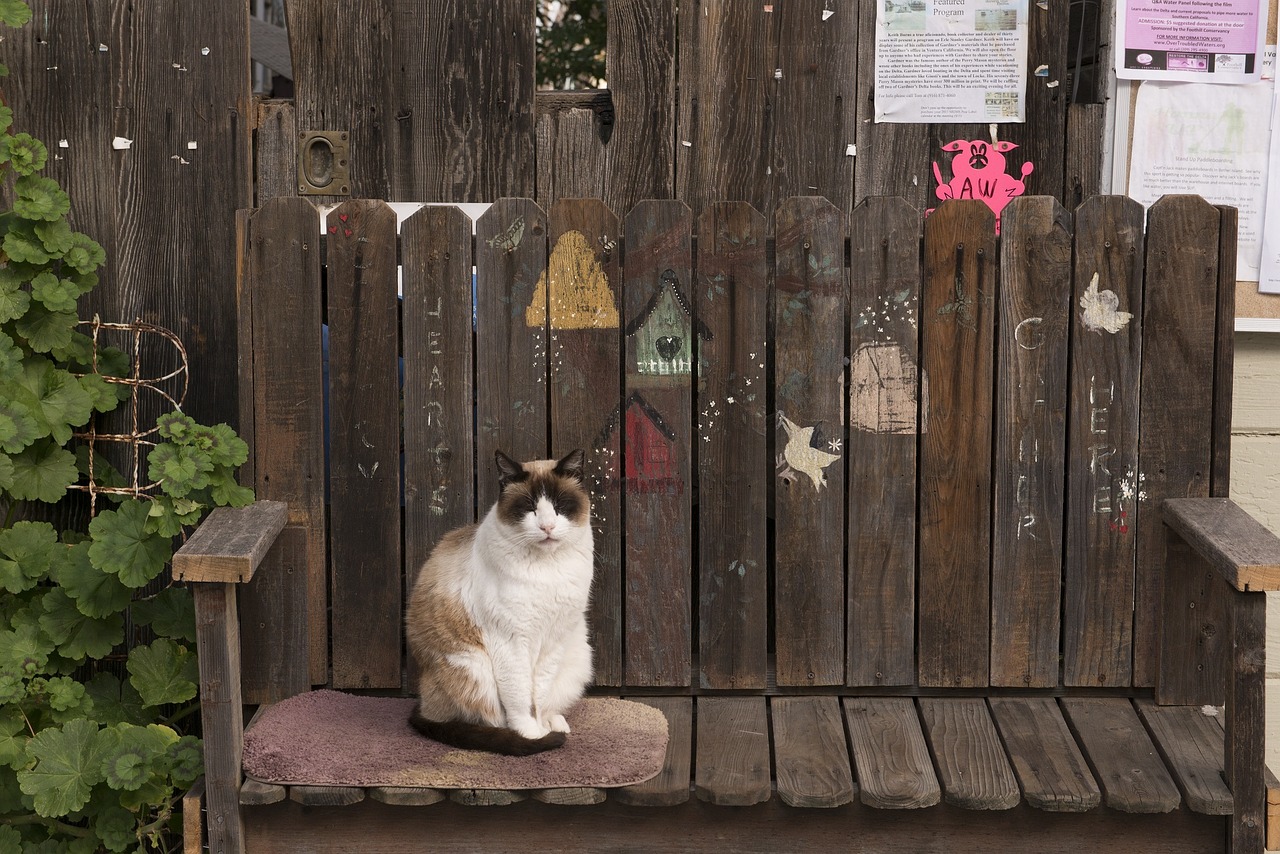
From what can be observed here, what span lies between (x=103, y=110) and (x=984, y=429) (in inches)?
→ 91.9

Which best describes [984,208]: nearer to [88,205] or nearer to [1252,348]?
[1252,348]

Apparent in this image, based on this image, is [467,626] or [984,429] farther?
[984,429]

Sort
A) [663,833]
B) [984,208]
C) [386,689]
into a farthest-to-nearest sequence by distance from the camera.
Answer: [386,689] < [984,208] < [663,833]

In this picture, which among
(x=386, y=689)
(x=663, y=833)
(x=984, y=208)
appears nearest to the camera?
(x=663, y=833)

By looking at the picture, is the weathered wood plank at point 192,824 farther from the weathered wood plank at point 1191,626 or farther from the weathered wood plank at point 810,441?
the weathered wood plank at point 1191,626

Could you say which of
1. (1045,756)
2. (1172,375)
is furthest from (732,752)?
(1172,375)

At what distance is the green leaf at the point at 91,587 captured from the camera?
8.87 ft

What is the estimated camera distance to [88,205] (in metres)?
3.10

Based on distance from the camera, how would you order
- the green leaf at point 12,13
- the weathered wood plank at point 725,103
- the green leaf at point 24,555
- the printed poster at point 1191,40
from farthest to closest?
1. the weathered wood plank at point 725,103
2. the printed poster at point 1191,40
3. the green leaf at point 24,555
4. the green leaf at point 12,13

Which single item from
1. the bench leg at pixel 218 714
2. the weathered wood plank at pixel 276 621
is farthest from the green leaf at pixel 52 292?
the bench leg at pixel 218 714

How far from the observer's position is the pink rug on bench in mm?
2195

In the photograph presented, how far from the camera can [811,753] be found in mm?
2357

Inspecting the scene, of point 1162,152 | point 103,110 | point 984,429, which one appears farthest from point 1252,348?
point 103,110

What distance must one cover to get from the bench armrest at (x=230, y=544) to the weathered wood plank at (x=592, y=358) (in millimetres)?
621
